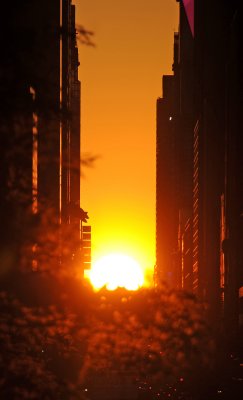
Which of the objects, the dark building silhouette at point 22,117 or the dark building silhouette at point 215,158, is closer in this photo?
the dark building silhouette at point 22,117

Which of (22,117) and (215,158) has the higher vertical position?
(215,158)

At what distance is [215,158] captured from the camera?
393ft

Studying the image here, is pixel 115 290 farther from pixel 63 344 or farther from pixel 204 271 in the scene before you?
pixel 204 271

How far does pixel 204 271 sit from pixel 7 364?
387 ft

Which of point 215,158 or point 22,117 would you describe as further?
point 215,158

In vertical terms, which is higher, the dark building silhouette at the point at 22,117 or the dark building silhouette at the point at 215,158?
the dark building silhouette at the point at 215,158

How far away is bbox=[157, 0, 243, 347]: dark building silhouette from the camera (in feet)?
295

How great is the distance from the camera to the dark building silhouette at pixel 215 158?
89.9m

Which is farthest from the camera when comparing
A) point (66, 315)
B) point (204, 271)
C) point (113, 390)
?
point (204, 271)

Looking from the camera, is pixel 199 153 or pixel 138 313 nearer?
pixel 138 313

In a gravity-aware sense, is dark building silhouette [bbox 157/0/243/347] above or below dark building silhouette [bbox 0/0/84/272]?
above

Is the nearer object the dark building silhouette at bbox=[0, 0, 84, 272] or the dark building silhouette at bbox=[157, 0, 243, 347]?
the dark building silhouette at bbox=[0, 0, 84, 272]

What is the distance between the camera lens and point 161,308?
11719 millimetres

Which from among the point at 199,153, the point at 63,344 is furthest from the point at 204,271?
the point at 63,344
